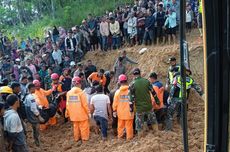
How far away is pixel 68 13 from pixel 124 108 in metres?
19.9

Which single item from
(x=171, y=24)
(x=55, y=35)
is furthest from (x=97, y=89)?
(x=55, y=35)

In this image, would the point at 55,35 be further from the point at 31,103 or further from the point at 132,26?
the point at 31,103

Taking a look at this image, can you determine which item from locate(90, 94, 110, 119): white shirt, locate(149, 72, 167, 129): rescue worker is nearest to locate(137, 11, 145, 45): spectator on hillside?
locate(149, 72, 167, 129): rescue worker

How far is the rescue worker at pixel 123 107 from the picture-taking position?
815 centimetres

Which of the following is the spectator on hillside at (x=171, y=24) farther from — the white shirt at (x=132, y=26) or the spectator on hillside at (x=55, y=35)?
the spectator on hillside at (x=55, y=35)

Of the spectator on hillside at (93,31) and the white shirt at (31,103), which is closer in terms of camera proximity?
the white shirt at (31,103)

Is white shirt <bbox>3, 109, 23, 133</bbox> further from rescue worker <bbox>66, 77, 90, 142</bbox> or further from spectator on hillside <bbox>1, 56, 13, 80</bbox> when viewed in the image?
spectator on hillside <bbox>1, 56, 13, 80</bbox>

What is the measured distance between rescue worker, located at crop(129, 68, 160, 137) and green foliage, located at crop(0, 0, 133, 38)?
1791 cm

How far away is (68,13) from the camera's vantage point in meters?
27.0

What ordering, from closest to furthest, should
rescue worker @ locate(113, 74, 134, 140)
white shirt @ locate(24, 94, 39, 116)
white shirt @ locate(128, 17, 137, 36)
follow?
white shirt @ locate(24, 94, 39, 116) → rescue worker @ locate(113, 74, 134, 140) → white shirt @ locate(128, 17, 137, 36)

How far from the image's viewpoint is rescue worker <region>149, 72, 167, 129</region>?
328 inches

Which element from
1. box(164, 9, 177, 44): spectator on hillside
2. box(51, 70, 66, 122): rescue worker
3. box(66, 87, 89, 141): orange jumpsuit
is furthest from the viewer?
box(164, 9, 177, 44): spectator on hillside

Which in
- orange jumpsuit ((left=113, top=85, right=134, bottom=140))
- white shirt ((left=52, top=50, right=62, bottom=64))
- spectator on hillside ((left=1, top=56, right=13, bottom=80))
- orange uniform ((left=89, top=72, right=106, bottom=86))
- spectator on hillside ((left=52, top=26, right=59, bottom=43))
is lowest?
orange jumpsuit ((left=113, top=85, right=134, bottom=140))

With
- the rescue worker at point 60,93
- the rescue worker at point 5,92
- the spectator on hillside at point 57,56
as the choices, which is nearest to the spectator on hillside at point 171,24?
the spectator on hillside at point 57,56
